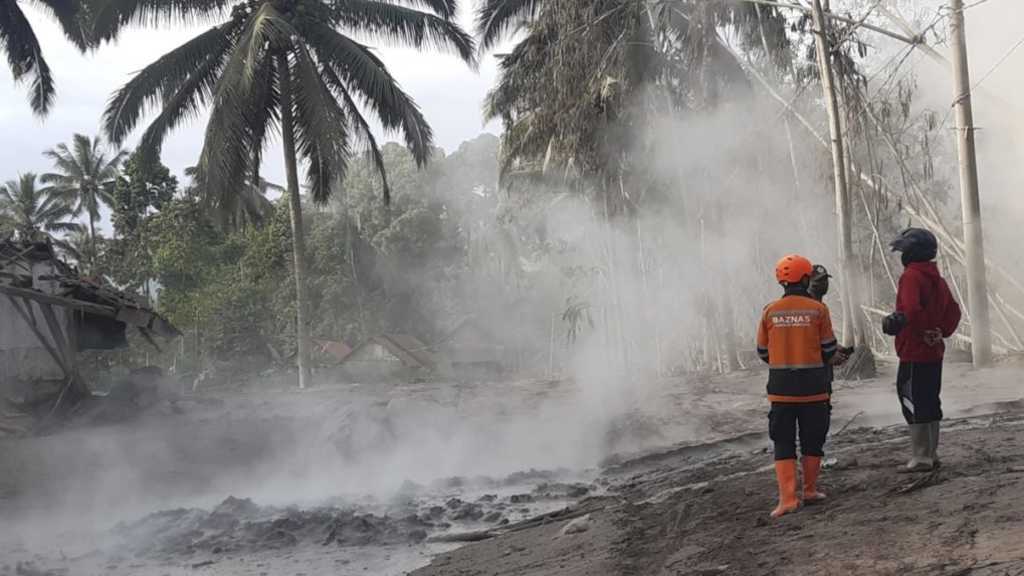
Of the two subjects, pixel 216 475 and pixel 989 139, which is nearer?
pixel 216 475

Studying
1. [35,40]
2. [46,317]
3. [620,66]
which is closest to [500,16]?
[620,66]

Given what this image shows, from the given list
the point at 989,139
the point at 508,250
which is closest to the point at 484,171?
the point at 508,250

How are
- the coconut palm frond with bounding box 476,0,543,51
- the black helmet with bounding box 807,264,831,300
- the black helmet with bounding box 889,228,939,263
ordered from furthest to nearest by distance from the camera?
the coconut palm frond with bounding box 476,0,543,51, the black helmet with bounding box 807,264,831,300, the black helmet with bounding box 889,228,939,263

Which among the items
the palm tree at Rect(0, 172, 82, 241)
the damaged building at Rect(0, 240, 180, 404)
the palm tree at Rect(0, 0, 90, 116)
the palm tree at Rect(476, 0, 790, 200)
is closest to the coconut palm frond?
the palm tree at Rect(476, 0, 790, 200)

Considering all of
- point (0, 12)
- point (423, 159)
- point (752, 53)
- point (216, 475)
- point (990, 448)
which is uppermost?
point (0, 12)

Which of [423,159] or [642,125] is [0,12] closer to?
[423,159]

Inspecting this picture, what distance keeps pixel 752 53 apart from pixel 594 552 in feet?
50.0

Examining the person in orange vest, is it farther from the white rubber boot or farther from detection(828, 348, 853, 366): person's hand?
the white rubber boot

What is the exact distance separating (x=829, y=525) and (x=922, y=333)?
1.42 meters

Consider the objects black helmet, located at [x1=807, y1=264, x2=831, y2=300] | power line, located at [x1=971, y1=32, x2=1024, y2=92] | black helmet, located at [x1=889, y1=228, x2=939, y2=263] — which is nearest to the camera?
black helmet, located at [x1=889, y1=228, x2=939, y2=263]

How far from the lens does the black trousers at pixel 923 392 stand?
5.43 m

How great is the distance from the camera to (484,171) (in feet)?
194

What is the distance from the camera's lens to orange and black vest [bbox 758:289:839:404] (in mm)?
5258

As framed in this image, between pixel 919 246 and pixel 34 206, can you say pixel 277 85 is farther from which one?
pixel 34 206
